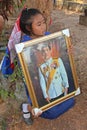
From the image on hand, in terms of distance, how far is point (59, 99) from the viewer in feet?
8.76

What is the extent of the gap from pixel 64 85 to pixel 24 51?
1.88 feet

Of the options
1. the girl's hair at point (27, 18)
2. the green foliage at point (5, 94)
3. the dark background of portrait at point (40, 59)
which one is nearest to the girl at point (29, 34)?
the girl's hair at point (27, 18)

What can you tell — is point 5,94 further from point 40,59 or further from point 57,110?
point 40,59

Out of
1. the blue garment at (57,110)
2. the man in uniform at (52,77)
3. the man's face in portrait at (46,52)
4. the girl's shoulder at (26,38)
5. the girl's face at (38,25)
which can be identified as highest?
the girl's face at (38,25)

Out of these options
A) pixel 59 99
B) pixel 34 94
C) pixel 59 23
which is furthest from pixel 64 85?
pixel 59 23

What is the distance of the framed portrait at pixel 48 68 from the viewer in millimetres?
2432

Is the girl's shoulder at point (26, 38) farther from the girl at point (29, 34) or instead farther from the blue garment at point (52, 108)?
the blue garment at point (52, 108)

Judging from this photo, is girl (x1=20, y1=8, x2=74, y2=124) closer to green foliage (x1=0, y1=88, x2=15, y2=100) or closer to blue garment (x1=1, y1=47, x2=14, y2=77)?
blue garment (x1=1, y1=47, x2=14, y2=77)

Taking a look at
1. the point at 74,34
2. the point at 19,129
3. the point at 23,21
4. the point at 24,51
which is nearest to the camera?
the point at 24,51

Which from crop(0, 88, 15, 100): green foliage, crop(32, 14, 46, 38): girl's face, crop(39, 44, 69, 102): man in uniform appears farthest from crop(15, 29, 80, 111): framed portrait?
crop(0, 88, 15, 100): green foliage

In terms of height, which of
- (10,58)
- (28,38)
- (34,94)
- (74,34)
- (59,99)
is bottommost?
(74,34)

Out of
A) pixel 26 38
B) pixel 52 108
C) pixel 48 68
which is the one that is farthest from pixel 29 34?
pixel 52 108

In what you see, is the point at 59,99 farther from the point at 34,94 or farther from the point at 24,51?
the point at 24,51

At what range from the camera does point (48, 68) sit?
255 centimetres
